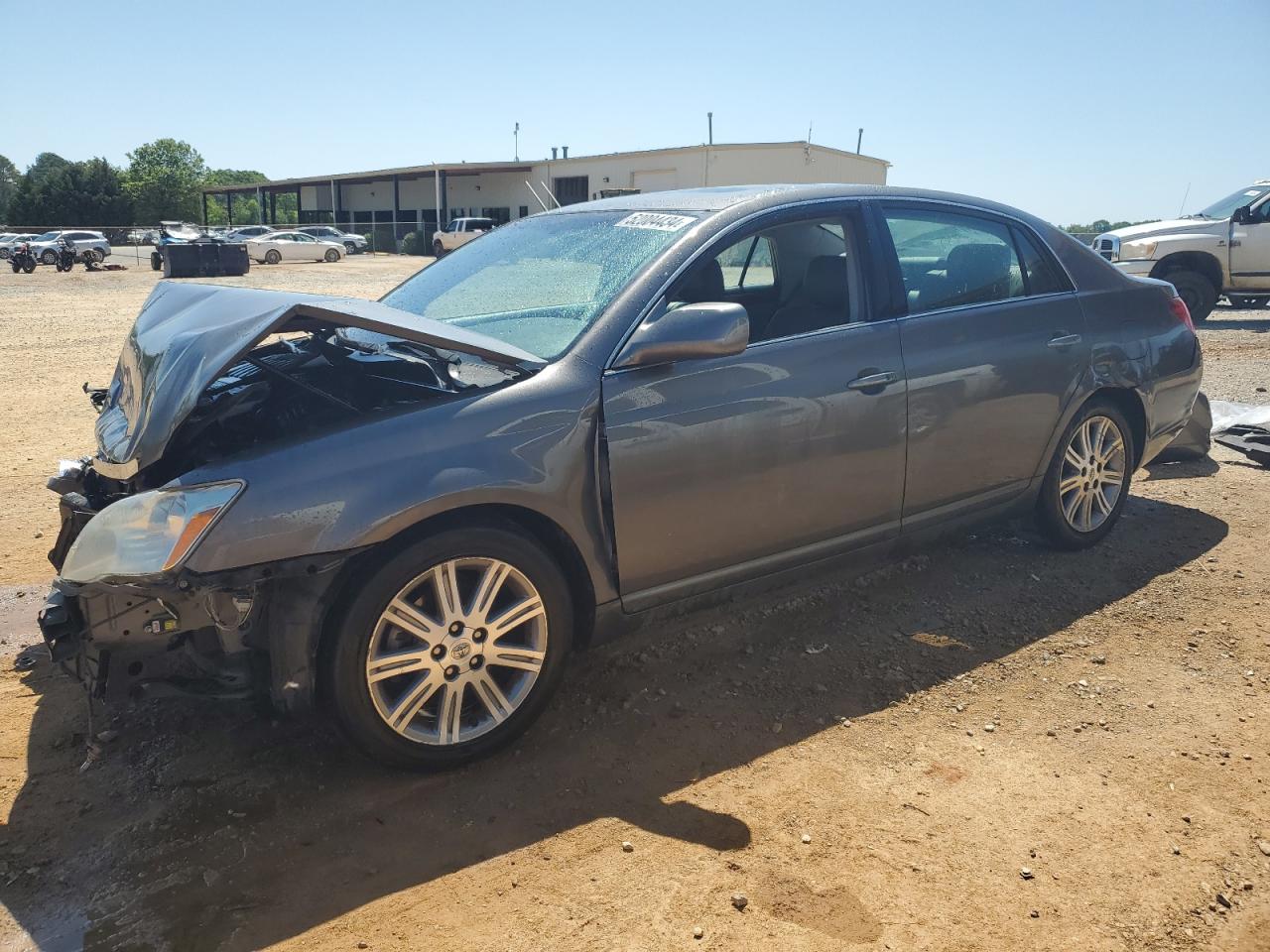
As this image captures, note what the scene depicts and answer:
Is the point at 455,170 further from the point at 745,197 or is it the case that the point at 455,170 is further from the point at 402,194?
the point at 745,197

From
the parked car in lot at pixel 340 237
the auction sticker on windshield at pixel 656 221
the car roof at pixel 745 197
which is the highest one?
the parked car in lot at pixel 340 237

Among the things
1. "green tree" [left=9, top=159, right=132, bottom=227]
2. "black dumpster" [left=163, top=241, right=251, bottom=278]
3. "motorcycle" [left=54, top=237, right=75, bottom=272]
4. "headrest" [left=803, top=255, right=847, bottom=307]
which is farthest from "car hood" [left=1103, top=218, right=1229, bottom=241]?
"green tree" [left=9, top=159, right=132, bottom=227]

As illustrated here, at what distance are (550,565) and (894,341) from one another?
1.71 metres

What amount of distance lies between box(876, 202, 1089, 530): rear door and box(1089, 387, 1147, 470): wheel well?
355 millimetres

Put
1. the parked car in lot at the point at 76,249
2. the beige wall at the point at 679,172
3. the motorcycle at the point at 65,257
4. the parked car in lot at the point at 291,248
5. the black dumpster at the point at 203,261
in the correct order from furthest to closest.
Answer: the parked car in lot at the point at 291,248 < the beige wall at the point at 679,172 < the parked car in lot at the point at 76,249 < the motorcycle at the point at 65,257 < the black dumpster at the point at 203,261

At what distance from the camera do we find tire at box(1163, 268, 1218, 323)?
14.6m

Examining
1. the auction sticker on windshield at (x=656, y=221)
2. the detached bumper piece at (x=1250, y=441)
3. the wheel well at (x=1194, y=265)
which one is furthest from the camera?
the wheel well at (x=1194, y=265)

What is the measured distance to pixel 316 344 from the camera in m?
3.67

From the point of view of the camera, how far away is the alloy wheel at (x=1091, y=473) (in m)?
4.65

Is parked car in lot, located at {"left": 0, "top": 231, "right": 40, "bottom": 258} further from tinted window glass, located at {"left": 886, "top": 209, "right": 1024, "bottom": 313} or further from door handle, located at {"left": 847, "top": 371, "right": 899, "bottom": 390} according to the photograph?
door handle, located at {"left": 847, "top": 371, "right": 899, "bottom": 390}

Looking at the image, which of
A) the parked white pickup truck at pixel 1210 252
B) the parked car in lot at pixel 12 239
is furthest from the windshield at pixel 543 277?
the parked car in lot at pixel 12 239

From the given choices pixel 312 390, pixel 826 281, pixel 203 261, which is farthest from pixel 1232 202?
pixel 203 261

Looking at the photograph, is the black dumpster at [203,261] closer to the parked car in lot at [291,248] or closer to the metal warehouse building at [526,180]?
the metal warehouse building at [526,180]

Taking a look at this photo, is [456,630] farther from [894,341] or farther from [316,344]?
[894,341]
